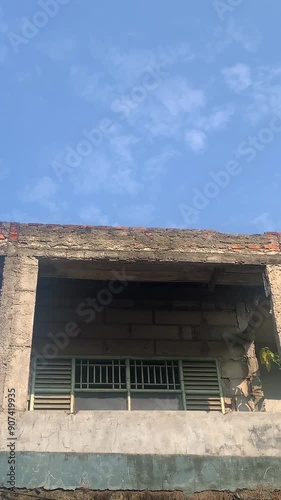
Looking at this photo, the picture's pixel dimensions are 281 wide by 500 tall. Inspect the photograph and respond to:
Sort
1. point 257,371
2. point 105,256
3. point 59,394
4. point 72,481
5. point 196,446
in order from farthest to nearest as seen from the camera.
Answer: point 257,371
point 59,394
point 105,256
point 196,446
point 72,481

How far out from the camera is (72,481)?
638 cm

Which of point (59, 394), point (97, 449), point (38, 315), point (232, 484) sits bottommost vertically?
point (232, 484)

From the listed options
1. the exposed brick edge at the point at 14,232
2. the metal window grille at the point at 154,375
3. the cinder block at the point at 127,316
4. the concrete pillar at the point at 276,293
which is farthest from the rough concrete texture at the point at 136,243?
the metal window grille at the point at 154,375

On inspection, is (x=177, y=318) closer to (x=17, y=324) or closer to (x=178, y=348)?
(x=178, y=348)

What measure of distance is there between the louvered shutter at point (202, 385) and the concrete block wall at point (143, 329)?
0.48ft

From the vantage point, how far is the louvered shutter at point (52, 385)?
9.16 metres

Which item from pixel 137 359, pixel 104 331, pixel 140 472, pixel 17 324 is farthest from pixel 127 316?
pixel 140 472

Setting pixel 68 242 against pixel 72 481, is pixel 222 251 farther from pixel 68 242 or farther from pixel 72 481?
pixel 72 481

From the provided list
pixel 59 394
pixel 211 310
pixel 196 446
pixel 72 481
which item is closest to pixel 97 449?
pixel 72 481

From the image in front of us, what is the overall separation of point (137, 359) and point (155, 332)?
58 centimetres

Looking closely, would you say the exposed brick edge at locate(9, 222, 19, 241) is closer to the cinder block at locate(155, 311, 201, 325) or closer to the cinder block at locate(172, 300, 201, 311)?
the cinder block at locate(155, 311, 201, 325)

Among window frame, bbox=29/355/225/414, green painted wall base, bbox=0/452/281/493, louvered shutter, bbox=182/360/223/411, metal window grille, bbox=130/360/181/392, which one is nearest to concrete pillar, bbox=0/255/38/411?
green painted wall base, bbox=0/452/281/493

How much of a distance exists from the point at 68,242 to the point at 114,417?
2.74m

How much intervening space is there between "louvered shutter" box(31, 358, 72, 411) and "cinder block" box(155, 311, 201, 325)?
5.52 ft
